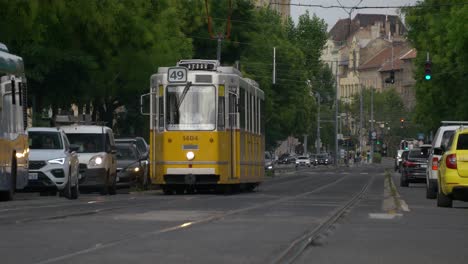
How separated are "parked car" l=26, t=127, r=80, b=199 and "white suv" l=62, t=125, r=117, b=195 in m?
3.22

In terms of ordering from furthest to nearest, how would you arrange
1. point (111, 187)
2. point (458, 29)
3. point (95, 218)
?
point (458, 29), point (111, 187), point (95, 218)

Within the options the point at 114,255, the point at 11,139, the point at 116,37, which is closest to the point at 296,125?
the point at 116,37

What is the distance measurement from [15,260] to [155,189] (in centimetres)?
3490

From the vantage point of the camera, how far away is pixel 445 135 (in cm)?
3869

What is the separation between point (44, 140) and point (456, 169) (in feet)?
40.2

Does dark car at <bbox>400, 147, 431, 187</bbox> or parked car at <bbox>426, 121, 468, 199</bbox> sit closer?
parked car at <bbox>426, 121, 468, 199</bbox>

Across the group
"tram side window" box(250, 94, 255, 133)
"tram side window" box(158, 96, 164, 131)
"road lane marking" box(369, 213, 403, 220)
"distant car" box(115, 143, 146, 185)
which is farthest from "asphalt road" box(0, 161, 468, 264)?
"distant car" box(115, 143, 146, 185)

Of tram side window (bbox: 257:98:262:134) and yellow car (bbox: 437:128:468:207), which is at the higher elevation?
tram side window (bbox: 257:98:262:134)

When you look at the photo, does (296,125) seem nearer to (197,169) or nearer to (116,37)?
(116,37)

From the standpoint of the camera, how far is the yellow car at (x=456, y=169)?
29500 millimetres

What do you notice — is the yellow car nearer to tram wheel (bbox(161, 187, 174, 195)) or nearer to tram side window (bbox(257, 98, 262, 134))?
tram wheel (bbox(161, 187, 174, 195))

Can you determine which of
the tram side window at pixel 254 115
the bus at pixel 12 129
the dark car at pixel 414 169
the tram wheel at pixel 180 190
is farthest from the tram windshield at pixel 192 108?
the dark car at pixel 414 169

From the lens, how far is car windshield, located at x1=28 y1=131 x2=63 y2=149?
37.0 m

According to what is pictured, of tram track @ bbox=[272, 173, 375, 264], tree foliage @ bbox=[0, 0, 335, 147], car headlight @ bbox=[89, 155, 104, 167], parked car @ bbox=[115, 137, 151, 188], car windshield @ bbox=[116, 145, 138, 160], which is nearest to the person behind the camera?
tram track @ bbox=[272, 173, 375, 264]
